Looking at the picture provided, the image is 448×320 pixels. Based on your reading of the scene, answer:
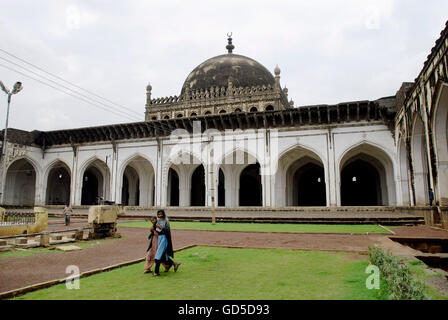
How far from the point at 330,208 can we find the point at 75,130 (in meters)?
18.2

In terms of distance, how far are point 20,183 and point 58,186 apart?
297cm

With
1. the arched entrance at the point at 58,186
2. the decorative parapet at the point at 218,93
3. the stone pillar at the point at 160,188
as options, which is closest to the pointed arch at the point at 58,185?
the arched entrance at the point at 58,186

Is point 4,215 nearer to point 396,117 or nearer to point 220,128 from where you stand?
point 220,128

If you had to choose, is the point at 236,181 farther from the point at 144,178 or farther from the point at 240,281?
the point at 240,281

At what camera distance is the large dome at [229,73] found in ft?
84.9

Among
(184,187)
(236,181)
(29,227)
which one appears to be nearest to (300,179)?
(236,181)

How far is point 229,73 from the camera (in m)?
26.2

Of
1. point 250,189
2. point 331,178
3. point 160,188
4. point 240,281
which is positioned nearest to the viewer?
point 240,281

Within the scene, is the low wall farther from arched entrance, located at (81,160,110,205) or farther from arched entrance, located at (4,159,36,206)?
arched entrance, located at (4,159,36,206)

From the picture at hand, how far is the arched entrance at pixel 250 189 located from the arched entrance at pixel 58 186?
14557 mm
